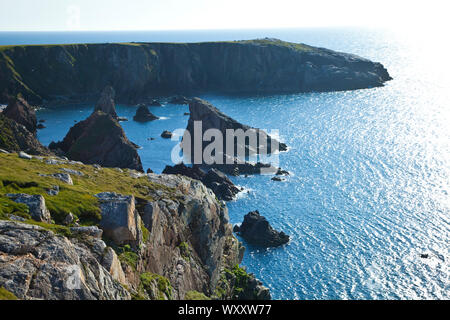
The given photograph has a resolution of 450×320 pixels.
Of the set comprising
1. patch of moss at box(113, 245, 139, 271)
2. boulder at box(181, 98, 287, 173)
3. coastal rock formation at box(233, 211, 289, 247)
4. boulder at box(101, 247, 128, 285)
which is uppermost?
boulder at box(101, 247, 128, 285)

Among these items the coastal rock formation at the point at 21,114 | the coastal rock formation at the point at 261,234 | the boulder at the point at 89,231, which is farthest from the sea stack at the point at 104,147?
the boulder at the point at 89,231

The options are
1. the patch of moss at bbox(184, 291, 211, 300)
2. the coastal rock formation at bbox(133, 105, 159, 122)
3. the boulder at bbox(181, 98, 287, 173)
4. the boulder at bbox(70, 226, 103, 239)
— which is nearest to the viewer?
Result: the boulder at bbox(70, 226, 103, 239)

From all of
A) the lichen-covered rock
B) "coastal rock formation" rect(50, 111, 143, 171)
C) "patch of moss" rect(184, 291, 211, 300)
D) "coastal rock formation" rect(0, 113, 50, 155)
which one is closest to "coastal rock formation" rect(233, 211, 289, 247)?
"coastal rock formation" rect(50, 111, 143, 171)

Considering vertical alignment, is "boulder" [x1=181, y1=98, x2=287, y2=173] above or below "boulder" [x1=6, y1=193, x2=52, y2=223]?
below

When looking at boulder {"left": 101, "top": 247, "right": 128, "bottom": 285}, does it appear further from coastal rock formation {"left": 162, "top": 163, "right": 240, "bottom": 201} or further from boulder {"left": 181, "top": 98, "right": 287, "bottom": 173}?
boulder {"left": 181, "top": 98, "right": 287, "bottom": 173}

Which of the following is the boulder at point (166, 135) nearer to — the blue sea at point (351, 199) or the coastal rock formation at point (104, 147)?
the blue sea at point (351, 199)

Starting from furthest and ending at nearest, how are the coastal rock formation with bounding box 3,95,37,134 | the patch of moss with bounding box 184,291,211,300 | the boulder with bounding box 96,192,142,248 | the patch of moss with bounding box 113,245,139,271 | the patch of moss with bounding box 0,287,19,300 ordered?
the coastal rock formation with bounding box 3,95,37,134
the patch of moss with bounding box 184,291,211,300
the boulder with bounding box 96,192,142,248
the patch of moss with bounding box 113,245,139,271
the patch of moss with bounding box 0,287,19,300
